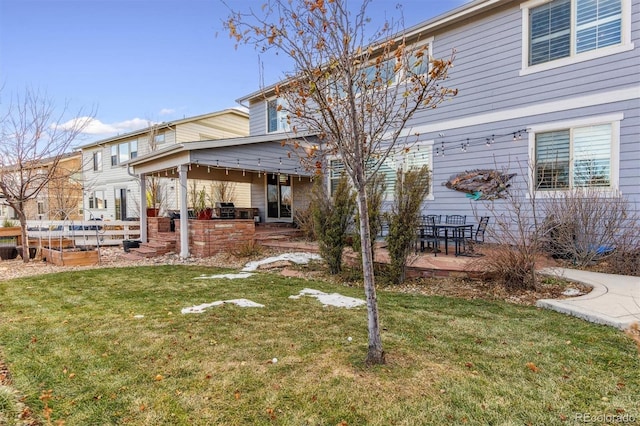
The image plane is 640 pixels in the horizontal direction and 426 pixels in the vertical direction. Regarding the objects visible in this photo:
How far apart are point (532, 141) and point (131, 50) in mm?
12202

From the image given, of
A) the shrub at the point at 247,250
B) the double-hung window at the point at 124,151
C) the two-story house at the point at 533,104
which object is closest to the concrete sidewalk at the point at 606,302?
the two-story house at the point at 533,104

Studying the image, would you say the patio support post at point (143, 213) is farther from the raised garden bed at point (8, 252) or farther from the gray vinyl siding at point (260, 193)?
the gray vinyl siding at point (260, 193)

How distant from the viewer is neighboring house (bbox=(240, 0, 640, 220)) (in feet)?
22.6

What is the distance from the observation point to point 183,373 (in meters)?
2.83

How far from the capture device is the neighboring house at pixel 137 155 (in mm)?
18094

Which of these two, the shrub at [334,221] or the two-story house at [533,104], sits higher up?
the two-story house at [533,104]

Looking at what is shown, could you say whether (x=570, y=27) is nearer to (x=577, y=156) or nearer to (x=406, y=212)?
(x=577, y=156)

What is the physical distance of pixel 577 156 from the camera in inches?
292

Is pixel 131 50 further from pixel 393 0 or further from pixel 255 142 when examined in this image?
pixel 393 0

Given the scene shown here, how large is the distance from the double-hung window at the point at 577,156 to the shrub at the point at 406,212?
277 centimetres

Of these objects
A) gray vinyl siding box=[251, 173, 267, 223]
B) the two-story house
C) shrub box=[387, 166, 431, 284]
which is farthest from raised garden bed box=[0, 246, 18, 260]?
shrub box=[387, 166, 431, 284]

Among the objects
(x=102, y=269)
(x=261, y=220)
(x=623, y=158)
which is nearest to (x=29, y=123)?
(x=102, y=269)

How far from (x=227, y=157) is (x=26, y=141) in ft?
18.0

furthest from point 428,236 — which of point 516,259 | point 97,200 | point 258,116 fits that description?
point 97,200
